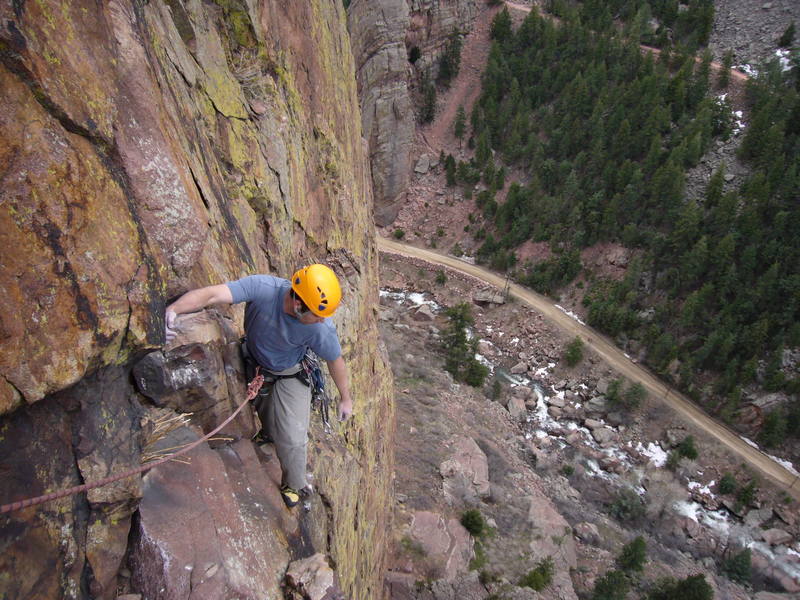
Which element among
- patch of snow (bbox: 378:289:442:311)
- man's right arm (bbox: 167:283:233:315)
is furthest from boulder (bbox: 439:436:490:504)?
patch of snow (bbox: 378:289:442:311)

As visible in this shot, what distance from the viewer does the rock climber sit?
4582 millimetres

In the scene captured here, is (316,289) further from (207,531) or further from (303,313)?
(207,531)

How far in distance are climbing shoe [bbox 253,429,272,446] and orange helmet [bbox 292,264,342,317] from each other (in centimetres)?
200

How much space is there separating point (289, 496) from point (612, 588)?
18440mm

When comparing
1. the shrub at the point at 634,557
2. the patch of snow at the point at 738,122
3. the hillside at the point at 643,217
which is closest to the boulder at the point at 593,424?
the hillside at the point at 643,217

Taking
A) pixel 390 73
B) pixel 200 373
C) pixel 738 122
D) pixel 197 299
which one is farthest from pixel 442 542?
pixel 390 73

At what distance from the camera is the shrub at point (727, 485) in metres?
27.4

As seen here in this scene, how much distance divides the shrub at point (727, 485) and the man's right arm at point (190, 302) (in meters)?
33.0

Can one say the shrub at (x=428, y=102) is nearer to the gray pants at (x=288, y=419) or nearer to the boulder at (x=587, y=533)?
the boulder at (x=587, y=533)

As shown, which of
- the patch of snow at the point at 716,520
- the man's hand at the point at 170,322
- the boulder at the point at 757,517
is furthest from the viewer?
the boulder at the point at 757,517

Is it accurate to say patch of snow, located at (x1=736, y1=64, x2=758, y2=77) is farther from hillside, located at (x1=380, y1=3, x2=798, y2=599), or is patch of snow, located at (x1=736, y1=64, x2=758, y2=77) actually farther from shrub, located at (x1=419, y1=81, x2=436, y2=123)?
shrub, located at (x1=419, y1=81, x2=436, y2=123)

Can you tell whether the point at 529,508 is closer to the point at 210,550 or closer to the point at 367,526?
the point at 367,526

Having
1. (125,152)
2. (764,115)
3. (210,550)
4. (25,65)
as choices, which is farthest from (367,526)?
(764,115)

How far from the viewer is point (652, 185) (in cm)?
3700
